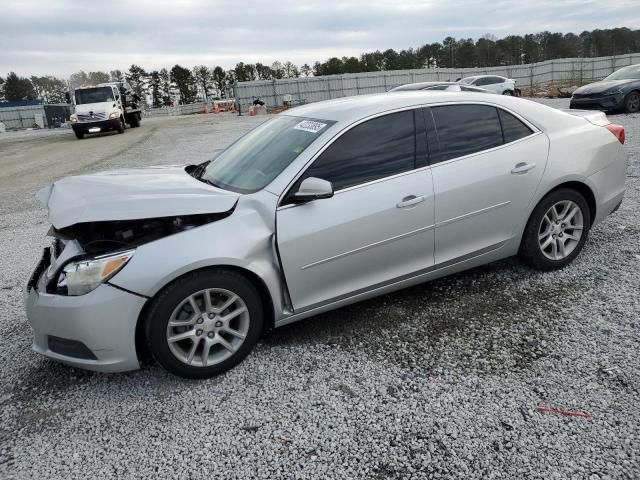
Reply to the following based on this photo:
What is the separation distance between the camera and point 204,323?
295cm

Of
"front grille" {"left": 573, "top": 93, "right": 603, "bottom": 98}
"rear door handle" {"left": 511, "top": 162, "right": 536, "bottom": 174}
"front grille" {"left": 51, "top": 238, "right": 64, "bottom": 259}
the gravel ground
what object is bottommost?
the gravel ground

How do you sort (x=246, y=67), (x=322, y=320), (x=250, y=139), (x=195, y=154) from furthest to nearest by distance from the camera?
(x=246, y=67), (x=195, y=154), (x=250, y=139), (x=322, y=320)

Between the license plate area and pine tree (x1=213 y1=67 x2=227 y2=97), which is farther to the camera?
pine tree (x1=213 y1=67 x2=227 y2=97)

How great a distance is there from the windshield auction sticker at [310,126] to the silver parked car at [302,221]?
0.03 metres

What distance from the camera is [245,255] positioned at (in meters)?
2.94

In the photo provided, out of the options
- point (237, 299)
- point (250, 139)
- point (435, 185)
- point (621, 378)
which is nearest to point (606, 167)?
point (435, 185)

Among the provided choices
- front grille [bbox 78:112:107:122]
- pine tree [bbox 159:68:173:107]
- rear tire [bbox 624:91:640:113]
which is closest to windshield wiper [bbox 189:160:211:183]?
rear tire [bbox 624:91:640:113]

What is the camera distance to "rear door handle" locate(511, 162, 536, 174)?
373 centimetres

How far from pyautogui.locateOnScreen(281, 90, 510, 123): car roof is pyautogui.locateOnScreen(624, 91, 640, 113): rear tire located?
44.7 feet

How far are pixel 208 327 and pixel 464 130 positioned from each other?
7.66 ft

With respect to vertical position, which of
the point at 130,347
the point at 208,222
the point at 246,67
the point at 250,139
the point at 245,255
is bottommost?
the point at 130,347

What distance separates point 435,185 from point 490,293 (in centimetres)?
109

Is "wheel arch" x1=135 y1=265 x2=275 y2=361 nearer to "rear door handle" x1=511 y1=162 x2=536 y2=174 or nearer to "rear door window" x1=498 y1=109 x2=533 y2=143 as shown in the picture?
"rear door handle" x1=511 y1=162 x2=536 y2=174

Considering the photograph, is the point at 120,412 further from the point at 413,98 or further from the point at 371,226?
the point at 413,98
